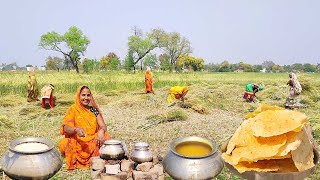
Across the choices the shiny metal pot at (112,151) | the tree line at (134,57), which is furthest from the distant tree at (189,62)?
the shiny metal pot at (112,151)

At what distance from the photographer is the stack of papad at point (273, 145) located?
176cm

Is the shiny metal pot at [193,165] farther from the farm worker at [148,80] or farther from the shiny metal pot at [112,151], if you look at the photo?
the farm worker at [148,80]

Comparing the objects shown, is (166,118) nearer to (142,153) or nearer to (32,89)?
(142,153)

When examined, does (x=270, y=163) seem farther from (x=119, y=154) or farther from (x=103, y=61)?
(x=103, y=61)

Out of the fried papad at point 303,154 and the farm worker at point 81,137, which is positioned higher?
the fried papad at point 303,154

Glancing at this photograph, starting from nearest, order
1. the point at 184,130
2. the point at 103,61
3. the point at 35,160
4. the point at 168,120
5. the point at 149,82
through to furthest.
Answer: the point at 35,160 < the point at 184,130 < the point at 168,120 < the point at 149,82 < the point at 103,61

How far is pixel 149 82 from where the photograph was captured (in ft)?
48.4

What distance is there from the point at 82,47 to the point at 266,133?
47.6 meters

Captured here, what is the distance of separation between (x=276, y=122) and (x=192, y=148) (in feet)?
2.76

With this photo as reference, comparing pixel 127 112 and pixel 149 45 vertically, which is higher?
pixel 149 45

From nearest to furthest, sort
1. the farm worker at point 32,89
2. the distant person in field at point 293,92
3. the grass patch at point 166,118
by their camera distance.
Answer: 1. the grass patch at point 166,118
2. the distant person in field at point 293,92
3. the farm worker at point 32,89

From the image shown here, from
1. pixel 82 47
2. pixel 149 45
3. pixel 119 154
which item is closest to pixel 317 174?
pixel 119 154

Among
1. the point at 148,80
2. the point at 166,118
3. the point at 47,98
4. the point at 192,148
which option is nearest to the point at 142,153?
the point at 192,148

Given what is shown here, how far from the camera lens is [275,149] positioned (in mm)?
1752
